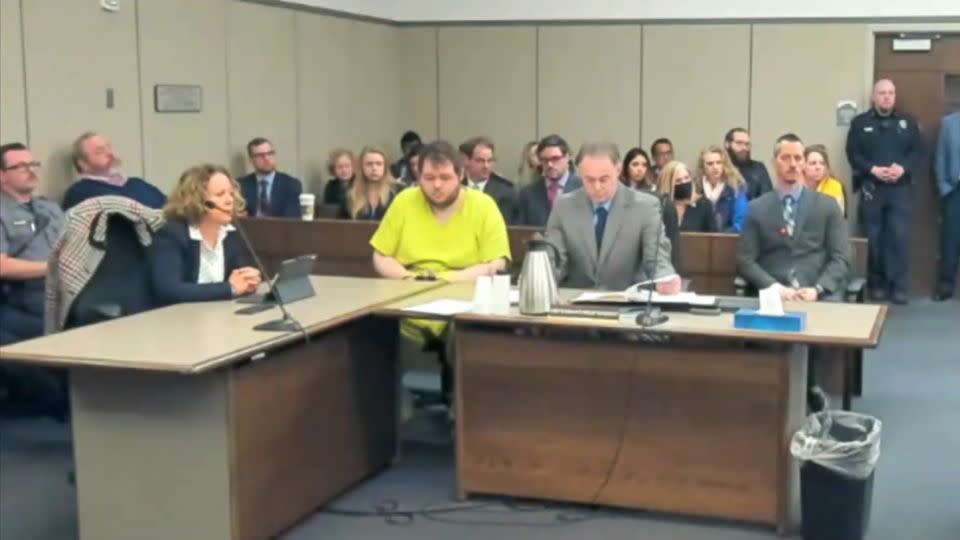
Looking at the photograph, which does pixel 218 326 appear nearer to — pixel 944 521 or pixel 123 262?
pixel 123 262

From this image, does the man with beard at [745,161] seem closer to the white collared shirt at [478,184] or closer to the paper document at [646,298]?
the white collared shirt at [478,184]

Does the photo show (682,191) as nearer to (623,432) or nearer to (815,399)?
(815,399)

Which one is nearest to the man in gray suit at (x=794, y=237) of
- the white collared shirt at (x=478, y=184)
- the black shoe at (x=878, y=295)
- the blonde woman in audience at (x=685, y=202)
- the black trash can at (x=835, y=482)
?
the blonde woman in audience at (x=685, y=202)

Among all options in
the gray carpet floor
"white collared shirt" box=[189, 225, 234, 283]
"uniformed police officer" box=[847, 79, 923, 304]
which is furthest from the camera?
"uniformed police officer" box=[847, 79, 923, 304]

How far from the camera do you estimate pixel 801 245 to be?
5.91m

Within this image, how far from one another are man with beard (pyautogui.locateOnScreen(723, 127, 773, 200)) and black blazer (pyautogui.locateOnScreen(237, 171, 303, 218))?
311 cm

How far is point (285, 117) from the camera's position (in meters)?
9.13

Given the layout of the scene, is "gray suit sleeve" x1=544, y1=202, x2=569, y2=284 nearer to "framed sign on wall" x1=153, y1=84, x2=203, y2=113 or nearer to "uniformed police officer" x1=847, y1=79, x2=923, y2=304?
"framed sign on wall" x1=153, y1=84, x2=203, y2=113

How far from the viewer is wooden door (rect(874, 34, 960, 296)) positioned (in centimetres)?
959

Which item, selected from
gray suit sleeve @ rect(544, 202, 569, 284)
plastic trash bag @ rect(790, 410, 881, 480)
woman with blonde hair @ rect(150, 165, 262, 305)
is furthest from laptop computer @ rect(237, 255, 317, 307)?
plastic trash bag @ rect(790, 410, 881, 480)

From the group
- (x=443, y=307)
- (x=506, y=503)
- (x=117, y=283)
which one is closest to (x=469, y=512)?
(x=506, y=503)

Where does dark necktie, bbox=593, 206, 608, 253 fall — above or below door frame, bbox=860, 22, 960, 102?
below

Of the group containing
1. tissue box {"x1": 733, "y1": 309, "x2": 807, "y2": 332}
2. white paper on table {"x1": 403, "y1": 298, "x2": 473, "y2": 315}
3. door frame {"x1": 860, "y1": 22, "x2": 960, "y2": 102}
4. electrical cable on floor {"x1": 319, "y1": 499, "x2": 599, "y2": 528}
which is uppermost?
door frame {"x1": 860, "y1": 22, "x2": 960, "y2": 102}

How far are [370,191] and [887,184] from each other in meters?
3.77
